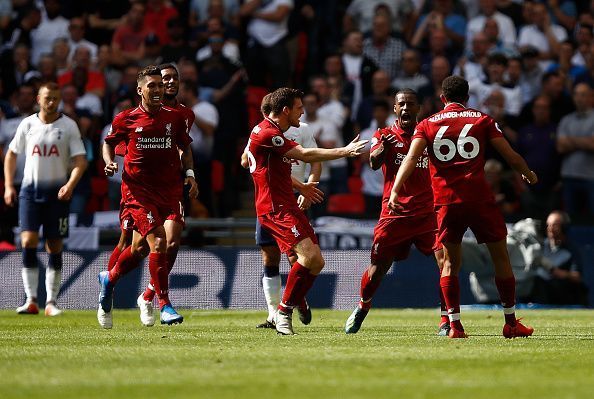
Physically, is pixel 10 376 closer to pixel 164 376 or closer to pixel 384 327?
pixel 164 376

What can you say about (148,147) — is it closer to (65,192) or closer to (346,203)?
(65,192)

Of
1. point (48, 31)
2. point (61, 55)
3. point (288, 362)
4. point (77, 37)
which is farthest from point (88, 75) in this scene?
point (288, 362)

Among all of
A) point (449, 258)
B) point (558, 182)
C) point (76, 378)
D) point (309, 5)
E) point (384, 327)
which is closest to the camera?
point (76, 378)

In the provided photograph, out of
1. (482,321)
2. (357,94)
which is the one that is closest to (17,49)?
(357,94)

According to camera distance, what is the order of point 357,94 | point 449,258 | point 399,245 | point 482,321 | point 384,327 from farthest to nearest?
point 357,94 < point 482,321 < point 384,327 < point 399,245 < point 449,258

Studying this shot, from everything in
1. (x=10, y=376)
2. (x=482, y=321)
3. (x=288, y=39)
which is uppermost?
(x=288, y=39)

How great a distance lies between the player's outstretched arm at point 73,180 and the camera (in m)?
15.0

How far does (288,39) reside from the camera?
22.8 meters

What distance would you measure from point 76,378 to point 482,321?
781 cm

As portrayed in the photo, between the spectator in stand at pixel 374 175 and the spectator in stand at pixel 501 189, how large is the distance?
5.49 feet

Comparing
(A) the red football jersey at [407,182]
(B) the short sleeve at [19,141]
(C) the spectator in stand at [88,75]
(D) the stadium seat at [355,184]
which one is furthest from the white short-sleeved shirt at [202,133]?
(A) the red football jersey at [407,182]

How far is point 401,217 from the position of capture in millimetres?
12461

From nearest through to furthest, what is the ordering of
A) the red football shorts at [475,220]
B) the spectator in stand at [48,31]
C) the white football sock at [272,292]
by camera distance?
1. the red football shorts at [475,220]
2. the white football sock at [272,292]
3. the spectator in stand at [48,31]

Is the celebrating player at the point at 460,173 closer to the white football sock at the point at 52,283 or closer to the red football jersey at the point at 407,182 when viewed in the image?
the red football jersey at the point at 407,182
